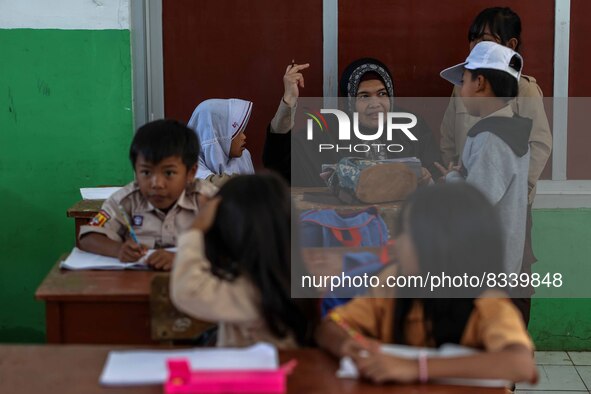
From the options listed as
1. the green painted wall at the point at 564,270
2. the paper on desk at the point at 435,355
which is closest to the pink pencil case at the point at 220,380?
the paper on desk at the point at 435,355

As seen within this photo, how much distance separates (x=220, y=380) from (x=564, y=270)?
10.3 ft

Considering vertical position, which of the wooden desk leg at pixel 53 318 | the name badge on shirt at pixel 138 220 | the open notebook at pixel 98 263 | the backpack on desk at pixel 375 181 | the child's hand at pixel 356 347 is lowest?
the wooden desk leg at pixel 53 318

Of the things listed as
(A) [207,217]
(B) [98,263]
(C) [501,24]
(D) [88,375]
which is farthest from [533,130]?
Result: (D) [88,375]

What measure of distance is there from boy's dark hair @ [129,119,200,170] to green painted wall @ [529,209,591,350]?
211 cm

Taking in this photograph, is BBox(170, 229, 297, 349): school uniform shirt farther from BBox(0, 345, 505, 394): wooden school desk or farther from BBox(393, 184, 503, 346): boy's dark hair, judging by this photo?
BBox(393, 184, 503, 346): boy's dark hair

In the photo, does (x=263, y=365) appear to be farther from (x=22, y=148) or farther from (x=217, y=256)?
(x=22, y=148)

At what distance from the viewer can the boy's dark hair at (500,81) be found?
3.07m

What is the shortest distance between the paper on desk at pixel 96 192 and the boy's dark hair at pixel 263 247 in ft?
6.19

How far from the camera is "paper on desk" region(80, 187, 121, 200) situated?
3.75 metres

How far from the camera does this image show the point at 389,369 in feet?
5.50

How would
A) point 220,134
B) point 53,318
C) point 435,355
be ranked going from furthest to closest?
point 220,134, point 53,318, point 435,355

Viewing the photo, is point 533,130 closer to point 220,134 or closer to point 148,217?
point 220,134

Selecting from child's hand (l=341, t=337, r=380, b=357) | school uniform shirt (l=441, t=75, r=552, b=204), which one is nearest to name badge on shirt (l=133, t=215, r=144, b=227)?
child's hand (l=341, t=337, r=380, b=357)

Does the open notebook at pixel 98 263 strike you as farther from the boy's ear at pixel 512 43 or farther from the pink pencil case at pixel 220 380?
the boy's ear at pixel 512 43
